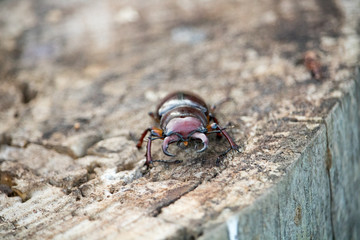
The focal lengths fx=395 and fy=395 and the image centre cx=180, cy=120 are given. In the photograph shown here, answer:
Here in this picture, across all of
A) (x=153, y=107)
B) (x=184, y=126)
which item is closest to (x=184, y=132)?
(x=184, y=126)

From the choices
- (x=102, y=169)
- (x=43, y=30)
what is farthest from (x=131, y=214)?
(x=43, y=30)

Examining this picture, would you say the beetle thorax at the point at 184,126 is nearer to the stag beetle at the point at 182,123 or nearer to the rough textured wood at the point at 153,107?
the stag beetle at the point at 182,123

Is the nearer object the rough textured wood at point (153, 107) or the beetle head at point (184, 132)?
the rough textured wood at point (153, 107)

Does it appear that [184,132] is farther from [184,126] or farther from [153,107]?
[153,107]

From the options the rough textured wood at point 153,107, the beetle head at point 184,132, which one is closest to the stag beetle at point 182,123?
the beetle head at point 184,132

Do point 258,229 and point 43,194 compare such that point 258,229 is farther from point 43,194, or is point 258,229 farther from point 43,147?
point 43,147

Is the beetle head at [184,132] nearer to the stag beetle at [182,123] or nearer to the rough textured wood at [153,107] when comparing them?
the stag beetle at [182,123]

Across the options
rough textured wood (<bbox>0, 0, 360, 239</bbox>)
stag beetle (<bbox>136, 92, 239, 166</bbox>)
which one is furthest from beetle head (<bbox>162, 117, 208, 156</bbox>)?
rough textured wood (<bbox>0, 0, 360, 239</bbox>)
